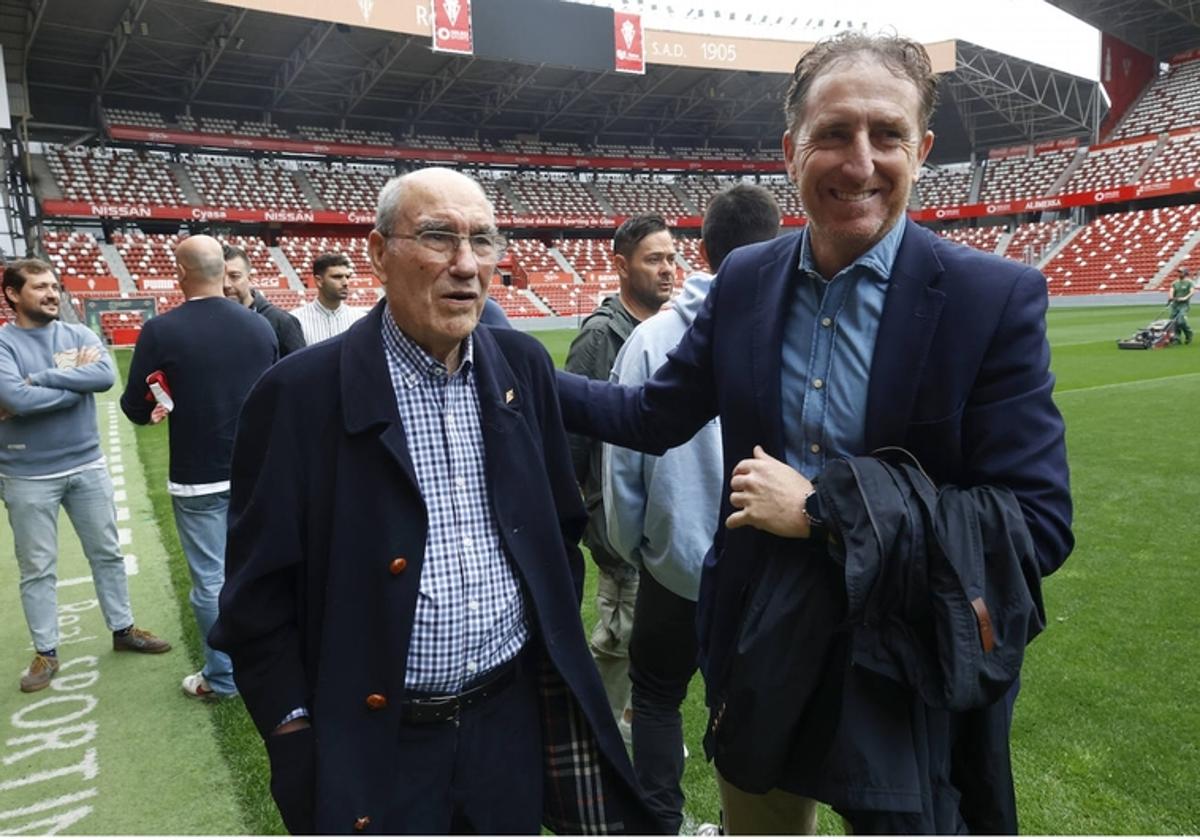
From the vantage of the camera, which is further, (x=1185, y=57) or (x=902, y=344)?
(x=1185, y=57)

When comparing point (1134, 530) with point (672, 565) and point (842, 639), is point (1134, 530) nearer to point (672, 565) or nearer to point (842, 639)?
point (672, 565)

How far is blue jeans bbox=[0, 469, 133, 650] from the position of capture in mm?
4262

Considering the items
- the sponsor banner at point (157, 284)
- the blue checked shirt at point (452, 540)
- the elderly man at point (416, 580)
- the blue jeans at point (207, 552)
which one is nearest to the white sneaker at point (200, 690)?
the blue jeans at point (207, 552)

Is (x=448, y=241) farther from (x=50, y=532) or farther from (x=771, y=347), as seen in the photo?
(x=50, y=532)

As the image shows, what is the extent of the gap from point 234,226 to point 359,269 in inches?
306

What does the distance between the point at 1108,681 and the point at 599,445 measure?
9.17 feet

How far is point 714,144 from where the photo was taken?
56.1m

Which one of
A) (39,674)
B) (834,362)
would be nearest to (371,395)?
(834,362)

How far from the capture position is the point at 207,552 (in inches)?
161

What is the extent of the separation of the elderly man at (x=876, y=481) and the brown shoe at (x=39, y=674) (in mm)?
4181

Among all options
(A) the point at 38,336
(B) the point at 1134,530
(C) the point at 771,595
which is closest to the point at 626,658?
(C) the point at 771,595

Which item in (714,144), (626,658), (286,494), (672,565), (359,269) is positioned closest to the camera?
(286,494)

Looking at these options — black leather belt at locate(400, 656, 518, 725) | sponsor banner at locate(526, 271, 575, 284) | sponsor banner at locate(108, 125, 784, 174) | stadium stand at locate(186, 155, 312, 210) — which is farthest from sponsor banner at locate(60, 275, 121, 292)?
black leather belt at locate(400, 656, 518, 725)

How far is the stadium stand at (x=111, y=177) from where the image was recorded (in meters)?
36.1
